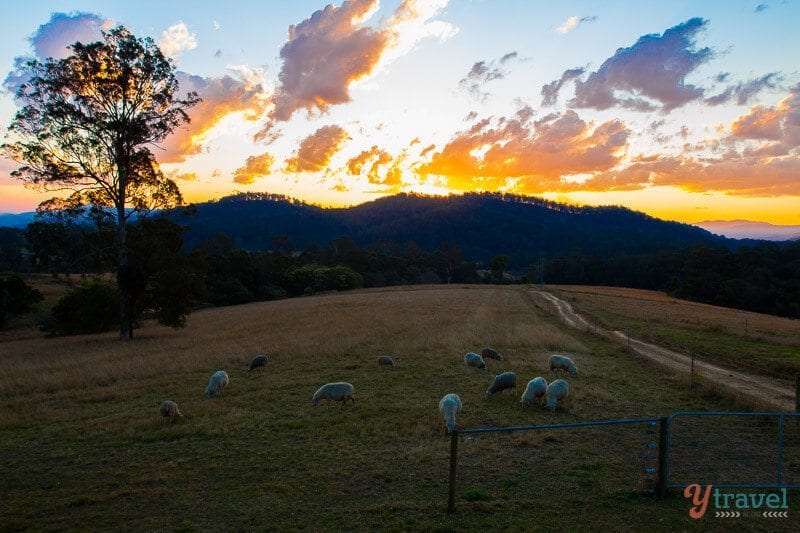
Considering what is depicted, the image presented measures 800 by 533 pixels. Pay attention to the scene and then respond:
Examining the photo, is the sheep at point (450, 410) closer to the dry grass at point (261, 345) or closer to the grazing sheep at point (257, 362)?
the dry grass at point (261, 345)

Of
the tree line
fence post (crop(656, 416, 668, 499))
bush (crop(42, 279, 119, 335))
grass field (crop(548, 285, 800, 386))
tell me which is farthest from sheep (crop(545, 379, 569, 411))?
bush (crop(42, 279, 119, 335))

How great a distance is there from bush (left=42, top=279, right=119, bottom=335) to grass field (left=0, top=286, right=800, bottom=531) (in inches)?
603

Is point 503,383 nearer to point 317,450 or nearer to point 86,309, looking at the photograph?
point 317,450

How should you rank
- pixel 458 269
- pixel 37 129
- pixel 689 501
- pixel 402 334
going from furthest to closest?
pixel 458 269
pixel 402 334
pixel 37 129
pixel 689 501

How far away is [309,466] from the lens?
378 inches

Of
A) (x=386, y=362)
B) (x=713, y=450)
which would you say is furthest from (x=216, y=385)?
(x=713, y=450)

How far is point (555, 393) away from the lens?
13734mm

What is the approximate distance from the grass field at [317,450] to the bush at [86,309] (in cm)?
1532

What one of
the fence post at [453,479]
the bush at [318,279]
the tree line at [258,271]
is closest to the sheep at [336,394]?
the fence post at [453,479]

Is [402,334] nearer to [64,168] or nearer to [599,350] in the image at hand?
[599,350]

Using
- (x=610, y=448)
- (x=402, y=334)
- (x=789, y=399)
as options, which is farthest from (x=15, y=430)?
(x=789, y=399)

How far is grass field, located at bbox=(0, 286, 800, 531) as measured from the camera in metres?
7.59

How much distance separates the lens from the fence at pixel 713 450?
8.01 meters

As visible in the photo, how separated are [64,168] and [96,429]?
22043 millimetres
